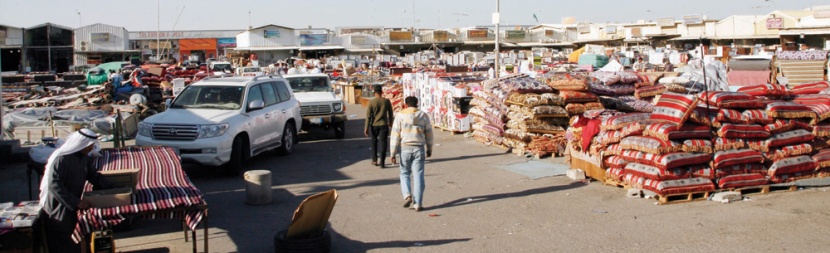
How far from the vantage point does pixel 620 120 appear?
1163 cm

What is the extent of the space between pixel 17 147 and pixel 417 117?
1029cm

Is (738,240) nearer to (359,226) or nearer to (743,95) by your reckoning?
(743,95)

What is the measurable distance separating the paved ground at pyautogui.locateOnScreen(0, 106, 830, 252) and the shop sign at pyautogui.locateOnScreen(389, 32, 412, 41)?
240 feet

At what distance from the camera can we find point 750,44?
59969mm

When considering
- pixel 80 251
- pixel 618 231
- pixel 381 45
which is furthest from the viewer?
pixel 381 45

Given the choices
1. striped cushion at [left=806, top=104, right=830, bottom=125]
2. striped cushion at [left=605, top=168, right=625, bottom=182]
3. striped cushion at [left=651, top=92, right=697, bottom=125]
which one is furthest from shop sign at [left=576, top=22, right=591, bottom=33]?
striped cushion at [left=651, top=92, right=697, bottom=125]

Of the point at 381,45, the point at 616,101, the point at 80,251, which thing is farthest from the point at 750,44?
the point at 80,251

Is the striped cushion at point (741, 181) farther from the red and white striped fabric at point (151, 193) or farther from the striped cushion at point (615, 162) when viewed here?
the red and white striped fabric at point (151, 193)

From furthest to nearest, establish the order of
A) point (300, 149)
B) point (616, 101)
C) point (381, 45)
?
point (381, 45), point (300, 149), point (616, 101)

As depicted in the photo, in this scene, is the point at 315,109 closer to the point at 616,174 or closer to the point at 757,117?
the point at 616,174

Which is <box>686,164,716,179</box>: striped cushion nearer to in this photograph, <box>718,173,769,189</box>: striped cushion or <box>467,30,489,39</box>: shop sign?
<box>718,173,769,189</box>: striped cushion

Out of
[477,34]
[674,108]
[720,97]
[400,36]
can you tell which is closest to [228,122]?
[674,108]

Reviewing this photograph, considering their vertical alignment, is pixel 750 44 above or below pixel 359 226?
above

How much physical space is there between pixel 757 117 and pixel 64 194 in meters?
9.32
